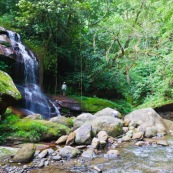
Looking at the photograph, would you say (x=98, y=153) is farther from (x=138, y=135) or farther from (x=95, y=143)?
(x=138, y=135)

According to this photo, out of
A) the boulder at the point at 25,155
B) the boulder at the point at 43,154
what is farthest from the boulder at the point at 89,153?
the boulder at the point at 25,155

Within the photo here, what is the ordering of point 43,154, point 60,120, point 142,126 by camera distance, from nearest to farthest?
point 43,154, point 60,120, point 142,126

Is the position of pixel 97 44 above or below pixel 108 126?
above

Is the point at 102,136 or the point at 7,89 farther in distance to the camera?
the point at 102,136

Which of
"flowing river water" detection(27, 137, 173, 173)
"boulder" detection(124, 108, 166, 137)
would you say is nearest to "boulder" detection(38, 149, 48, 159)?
"flowing river water" detection(27, 137, 173, 173)

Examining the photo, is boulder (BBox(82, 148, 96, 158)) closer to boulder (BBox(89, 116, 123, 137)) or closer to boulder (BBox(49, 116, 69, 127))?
boulder (BBox(89, 116, 123, 137))

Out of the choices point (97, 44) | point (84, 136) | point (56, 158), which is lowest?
point (56, 158)

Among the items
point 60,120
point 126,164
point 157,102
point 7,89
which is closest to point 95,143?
point 126,164

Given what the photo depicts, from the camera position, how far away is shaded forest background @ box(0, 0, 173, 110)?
1183 cm

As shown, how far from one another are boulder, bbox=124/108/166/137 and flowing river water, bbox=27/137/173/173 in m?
2.00

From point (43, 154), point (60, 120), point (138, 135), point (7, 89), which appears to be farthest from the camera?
point (60, 120)

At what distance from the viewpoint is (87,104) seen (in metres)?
11.6

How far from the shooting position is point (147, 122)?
847 centimetres

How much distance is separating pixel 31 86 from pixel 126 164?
716cm
